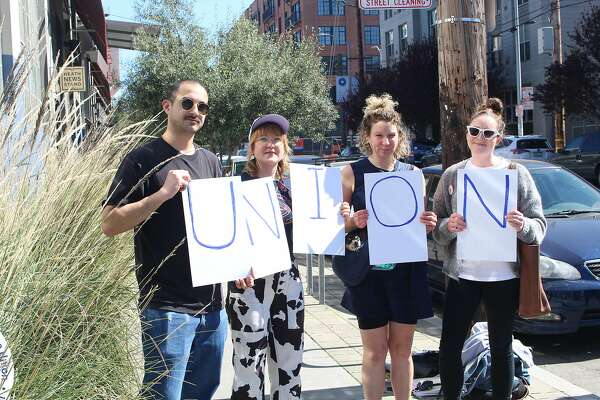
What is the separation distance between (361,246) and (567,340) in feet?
12.1

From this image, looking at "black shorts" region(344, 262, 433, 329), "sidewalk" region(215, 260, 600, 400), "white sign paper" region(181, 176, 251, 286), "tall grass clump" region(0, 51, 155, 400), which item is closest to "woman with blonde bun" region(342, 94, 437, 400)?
"black shorts" region(344, 262, 433, 329)

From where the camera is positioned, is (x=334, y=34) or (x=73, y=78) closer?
(x=73, y=78)

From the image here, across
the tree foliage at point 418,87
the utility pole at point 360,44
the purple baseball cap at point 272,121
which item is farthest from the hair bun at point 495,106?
the tree foliage at point 418,87

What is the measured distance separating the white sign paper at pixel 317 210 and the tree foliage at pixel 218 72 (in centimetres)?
1446

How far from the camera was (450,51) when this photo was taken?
15.9 ft

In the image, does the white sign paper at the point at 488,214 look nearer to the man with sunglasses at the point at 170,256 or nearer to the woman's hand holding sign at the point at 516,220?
the woman's hand holding sign at the point at 516,220

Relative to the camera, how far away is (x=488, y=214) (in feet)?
12.5

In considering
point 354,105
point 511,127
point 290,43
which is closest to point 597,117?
point 511,127

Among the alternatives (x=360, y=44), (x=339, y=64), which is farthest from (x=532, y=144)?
(x=339, y=64)

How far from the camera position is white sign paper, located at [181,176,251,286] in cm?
312

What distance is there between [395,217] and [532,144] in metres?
Result: 22.6

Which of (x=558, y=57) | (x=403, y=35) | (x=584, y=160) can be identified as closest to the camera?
(x=584, y=160)

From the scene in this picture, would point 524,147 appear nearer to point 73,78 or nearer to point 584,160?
point 584,160

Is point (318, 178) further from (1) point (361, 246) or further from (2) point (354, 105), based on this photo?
(2) point (354, 105)
